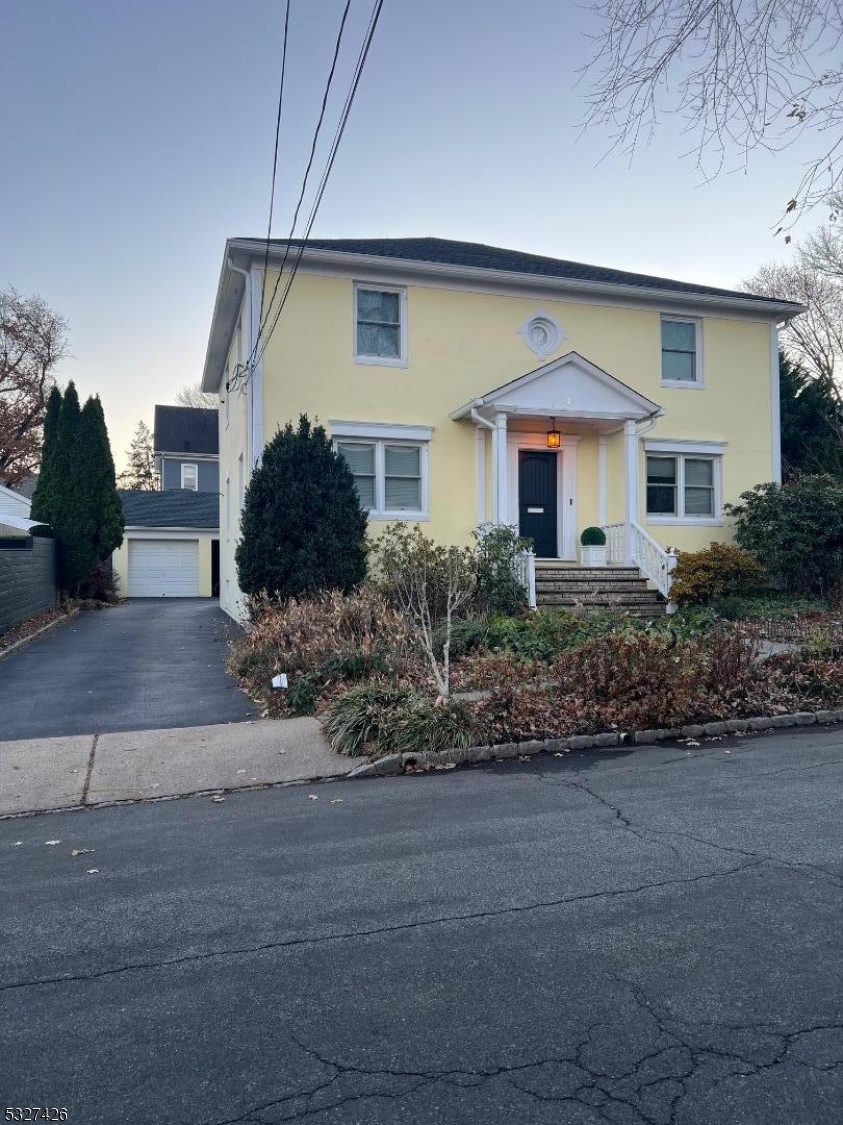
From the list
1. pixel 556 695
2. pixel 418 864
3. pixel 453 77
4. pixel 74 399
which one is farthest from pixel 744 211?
pixel 74 399

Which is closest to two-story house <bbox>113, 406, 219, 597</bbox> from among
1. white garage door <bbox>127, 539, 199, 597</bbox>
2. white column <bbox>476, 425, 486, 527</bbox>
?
white garage door <bbox>127, 539, 199, 597</bbox>

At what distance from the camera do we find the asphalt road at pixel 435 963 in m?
2.71

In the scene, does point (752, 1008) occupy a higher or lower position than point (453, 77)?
lower

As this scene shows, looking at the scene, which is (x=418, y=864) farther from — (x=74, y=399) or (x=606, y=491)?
Answer: (x=74, y=399)

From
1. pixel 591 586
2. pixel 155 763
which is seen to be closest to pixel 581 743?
pixel 155 763

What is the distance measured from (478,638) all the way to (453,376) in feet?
21.3

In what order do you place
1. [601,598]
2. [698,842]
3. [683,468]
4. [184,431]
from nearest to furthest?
[698,842]
[601,598]
[683,468]
[184,431]

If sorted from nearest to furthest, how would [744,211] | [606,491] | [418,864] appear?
[418,864]
[744,211]
[606,491]

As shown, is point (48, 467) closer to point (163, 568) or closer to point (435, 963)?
point (163, 568)

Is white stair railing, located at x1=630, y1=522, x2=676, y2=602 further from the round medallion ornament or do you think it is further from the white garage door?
the white garage door

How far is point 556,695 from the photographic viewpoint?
8461 mm

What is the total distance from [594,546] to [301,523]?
6254 mm

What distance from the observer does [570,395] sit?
15891mm

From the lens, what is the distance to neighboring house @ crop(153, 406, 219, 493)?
40156mm
